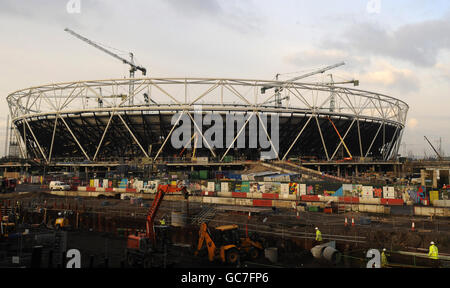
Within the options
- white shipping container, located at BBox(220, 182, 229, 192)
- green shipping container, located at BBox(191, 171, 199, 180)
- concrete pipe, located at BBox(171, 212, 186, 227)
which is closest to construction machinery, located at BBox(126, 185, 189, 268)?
concrete pipe, located at BBox(171, 212, 186, 227)

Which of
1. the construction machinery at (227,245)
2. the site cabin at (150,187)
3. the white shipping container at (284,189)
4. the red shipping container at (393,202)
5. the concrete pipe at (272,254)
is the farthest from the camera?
the site cabin at (150,187)

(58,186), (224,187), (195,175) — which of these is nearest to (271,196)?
(224,187)

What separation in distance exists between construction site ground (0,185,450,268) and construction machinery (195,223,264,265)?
0.36 meters

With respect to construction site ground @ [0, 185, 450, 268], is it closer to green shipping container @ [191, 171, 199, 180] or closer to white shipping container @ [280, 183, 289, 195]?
white shipping container @ [280, 183, 289, 195]

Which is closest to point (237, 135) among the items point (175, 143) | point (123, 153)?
point (175, 143)

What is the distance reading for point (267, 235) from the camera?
18.8 metres

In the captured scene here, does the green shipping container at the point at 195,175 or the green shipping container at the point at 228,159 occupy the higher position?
the green shipping container at the point at 228,159

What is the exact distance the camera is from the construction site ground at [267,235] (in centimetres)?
1442

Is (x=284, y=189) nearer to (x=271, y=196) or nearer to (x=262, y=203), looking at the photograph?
(x=271, y=196)

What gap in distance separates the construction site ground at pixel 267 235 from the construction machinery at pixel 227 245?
36 cm

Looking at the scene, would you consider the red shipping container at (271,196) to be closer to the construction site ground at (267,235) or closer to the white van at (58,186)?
the construction site ground at (267,235)

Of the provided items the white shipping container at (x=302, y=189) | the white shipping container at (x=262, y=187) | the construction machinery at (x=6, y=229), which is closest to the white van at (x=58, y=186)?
the construction machinery at (x=6, y=229)
